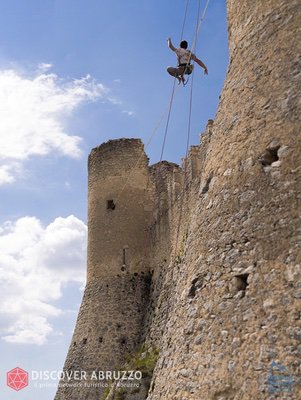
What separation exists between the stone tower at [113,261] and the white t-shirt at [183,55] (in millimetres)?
11436

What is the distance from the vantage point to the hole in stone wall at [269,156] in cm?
635

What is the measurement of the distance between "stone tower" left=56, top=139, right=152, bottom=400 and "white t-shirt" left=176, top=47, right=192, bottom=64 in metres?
11.4

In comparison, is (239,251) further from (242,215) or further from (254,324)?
(254,324)

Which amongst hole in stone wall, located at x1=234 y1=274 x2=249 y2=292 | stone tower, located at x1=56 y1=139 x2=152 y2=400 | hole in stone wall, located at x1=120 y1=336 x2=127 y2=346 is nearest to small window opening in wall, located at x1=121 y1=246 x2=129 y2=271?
stone tower, located at x1=56 y1=139 x2=152 y2=400

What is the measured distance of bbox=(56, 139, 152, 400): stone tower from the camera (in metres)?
19.2

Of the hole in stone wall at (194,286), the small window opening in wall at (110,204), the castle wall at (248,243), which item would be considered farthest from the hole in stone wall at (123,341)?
the hole in stone wall at (194,286)

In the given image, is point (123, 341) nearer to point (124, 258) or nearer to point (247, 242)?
point (124, 258)

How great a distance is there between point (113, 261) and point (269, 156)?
14979mm

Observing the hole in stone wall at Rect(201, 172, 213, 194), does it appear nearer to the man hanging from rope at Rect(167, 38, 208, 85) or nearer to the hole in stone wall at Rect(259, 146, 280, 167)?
the hole in stone wall at Rect(259, 146, 280, 167)

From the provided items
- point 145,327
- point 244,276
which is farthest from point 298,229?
point 145,327

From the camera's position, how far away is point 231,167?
22.4ft

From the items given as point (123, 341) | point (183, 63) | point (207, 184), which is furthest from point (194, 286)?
point (123, 341)

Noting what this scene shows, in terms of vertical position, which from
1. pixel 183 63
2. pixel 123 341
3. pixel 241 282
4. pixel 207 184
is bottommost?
pixel 241 282

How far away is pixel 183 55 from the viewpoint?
408 inches
